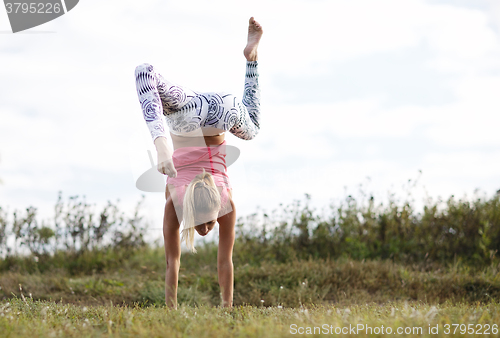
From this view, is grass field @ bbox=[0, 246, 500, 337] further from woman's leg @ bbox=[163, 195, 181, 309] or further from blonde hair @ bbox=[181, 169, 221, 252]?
blonde hair @ bbox=[181, 169, 221, 252]

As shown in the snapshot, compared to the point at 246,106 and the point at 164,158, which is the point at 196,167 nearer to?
the point at 164,158

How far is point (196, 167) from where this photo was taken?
3.78m

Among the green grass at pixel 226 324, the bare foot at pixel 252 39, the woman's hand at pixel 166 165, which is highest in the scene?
the bare foot at pixel 252 39

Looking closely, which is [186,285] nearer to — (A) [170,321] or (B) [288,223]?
(B) [288,223]

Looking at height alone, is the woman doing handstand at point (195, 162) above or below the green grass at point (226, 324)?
above

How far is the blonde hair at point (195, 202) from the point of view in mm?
3461

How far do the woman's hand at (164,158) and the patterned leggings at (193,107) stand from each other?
7cm

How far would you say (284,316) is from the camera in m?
2.99

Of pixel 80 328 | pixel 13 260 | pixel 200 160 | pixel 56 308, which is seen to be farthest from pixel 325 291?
pixel 13 260

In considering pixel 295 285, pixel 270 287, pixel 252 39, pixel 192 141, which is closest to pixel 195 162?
pixel 192 141

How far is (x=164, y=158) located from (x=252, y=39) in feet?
5.75

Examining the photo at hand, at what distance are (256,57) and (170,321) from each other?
102 inches

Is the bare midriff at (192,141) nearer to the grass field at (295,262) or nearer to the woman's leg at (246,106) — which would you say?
the woman's leg at (246,106)

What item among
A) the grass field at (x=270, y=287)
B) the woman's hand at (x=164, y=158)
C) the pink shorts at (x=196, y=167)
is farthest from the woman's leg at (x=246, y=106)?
the grass field at (x=270, y=287)
